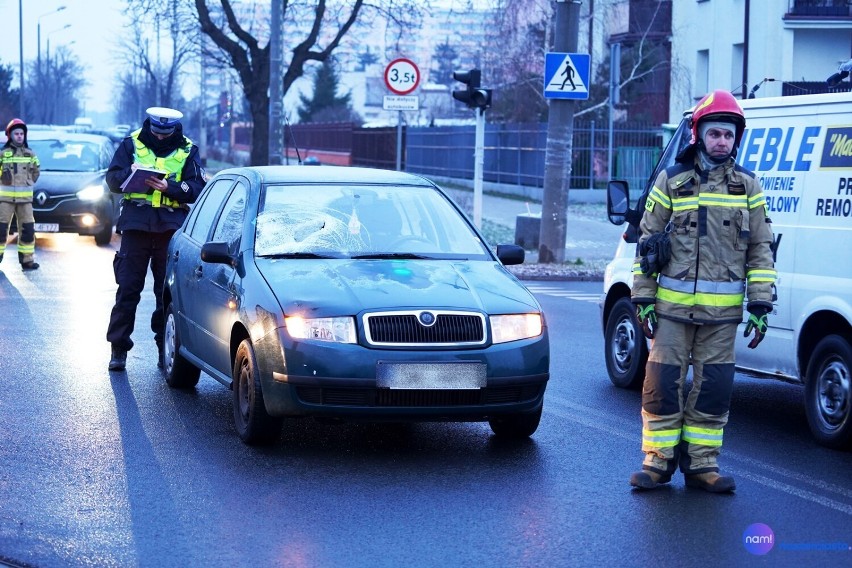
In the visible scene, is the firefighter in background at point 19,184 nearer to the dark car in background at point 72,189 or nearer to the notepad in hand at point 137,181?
the dark car in background at point 72,189

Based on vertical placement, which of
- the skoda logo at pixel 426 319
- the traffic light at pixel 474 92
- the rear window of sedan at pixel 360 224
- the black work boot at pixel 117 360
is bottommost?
the black work boot at pixel 117 360

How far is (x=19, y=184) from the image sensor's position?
1783 centimetres

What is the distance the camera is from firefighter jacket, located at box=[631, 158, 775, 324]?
667 centimetres

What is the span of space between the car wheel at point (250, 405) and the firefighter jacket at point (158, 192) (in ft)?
8.35

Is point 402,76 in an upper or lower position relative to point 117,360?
upper

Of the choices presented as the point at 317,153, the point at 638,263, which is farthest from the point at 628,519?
the point at 317,153

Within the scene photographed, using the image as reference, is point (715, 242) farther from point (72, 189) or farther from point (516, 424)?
point (72, 189)

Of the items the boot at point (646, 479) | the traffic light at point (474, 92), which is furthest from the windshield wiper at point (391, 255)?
the traffic light at point (474, 92)

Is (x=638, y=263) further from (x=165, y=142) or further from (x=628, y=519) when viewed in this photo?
(x=165, y=142)

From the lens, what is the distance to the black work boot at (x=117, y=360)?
1018cm

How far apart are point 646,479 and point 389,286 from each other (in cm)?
171

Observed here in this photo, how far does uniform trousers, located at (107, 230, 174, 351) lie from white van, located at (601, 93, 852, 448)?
3841 millimetres

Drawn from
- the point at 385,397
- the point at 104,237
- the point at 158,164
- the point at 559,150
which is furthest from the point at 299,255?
the point at 104,237

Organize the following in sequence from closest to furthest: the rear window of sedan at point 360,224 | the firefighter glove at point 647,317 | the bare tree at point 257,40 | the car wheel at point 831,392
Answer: the firefighter glove at point 647,317
the car wheel at point 831,392
the rear window of sedan at point 360,224
the bare tree at point 257,40
